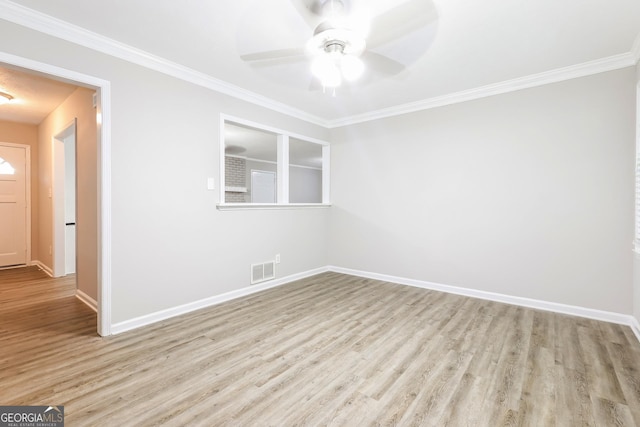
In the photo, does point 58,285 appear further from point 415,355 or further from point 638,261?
point 638,261

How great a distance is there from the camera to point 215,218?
11.2 feet

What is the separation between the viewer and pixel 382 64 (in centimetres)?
292

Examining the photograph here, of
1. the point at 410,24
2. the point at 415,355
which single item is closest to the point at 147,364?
the point at 415,355

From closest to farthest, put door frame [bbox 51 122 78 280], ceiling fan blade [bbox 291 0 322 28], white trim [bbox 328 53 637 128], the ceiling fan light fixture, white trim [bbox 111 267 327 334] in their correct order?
ceiling fan blade [bbox 291 0 322 28], white trim [bbox 111 267 327 334], white trim [bbox 328 53 637 128], the ceiling fan light fixture, door frame [bbox 51 122 78 280]

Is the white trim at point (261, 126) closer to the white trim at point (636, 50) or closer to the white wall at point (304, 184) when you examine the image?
the white trim at point (636, 50)

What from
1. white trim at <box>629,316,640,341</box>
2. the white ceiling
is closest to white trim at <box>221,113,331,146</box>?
the white ceiling

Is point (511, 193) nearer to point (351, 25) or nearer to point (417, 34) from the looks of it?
point (417, 34)

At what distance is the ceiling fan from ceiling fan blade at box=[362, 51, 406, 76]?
9.2 inches

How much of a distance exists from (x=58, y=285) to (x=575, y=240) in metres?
6.49

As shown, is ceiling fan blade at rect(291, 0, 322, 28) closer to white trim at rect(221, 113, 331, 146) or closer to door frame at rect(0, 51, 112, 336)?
white trim at rect(221, 113, 331, 146)

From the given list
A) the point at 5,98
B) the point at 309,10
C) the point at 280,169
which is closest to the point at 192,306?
the point at 280,169

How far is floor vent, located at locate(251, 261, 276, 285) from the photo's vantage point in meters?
3.86

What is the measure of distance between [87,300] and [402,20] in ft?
14.1

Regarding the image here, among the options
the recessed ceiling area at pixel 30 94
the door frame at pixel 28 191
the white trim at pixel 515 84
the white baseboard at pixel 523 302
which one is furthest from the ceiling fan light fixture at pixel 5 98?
the white baseboard at pixel 523 302
